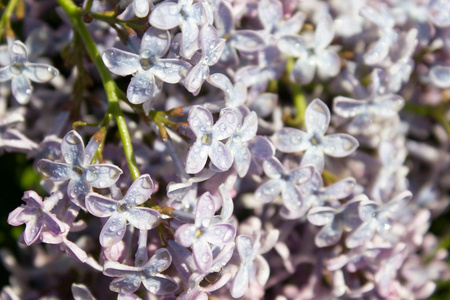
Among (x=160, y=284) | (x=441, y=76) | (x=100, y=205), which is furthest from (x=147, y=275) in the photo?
(x=441, y=76)

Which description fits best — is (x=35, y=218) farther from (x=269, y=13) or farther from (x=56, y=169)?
(x=269, y=13)

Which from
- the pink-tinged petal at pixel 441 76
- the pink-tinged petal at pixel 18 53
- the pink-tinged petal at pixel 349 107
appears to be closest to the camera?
the pink-tinged petal at pixel 18 53

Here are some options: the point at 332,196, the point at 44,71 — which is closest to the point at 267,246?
the point at 332,196

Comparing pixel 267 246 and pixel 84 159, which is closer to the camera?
pixel 84 159

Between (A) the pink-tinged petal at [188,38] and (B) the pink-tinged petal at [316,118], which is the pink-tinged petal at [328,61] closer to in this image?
(B) the pink-tinged petal at [316,118]

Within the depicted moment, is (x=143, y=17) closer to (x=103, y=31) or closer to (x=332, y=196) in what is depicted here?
(x=103, y=31)

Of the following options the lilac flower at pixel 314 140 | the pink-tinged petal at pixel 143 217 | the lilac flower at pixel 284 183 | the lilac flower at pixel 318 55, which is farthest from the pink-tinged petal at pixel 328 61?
the pink-tinged petal at pixel 143 217

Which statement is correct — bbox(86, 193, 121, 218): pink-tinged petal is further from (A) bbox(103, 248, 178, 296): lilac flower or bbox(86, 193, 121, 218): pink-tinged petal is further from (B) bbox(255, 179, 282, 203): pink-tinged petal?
(B) bbox(255, 179, 282, 203): pink-tinged petal
